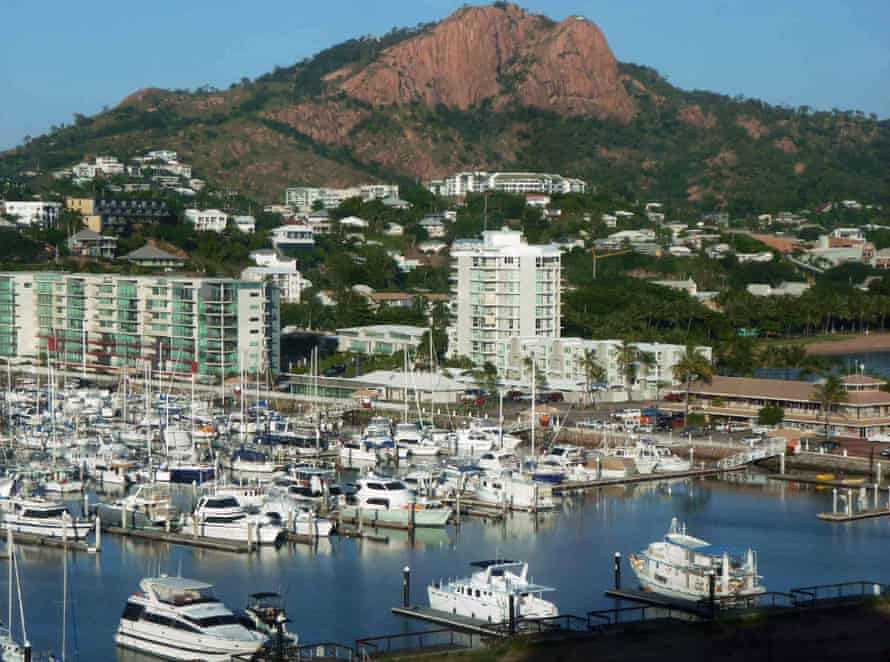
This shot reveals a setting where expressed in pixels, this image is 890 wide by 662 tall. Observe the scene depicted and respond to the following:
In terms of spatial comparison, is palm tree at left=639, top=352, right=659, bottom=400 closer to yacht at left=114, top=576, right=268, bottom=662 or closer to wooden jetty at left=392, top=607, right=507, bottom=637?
wooden jetty at left=392, top=607, right=507, bottom=637

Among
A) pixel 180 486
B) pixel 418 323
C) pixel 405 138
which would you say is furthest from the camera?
pixel 405 138

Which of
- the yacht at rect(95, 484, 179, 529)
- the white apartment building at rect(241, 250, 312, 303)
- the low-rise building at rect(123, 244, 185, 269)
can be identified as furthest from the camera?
the white apartment building at rect(241, 250, 312, 303)

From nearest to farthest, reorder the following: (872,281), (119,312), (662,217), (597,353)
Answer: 1. (597,353)
2. (119,312)
3. (872,281)
4. (662,217)

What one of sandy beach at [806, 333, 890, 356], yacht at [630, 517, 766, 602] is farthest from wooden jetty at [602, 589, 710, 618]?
sandy beach at [806, 333, 890, 356]

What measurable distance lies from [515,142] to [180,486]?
137 m

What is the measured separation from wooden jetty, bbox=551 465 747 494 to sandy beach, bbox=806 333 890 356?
105 ft

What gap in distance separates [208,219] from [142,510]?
248 feet

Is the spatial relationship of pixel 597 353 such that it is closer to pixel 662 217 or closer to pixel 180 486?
pixel 180 486

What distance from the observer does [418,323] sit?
7825cm

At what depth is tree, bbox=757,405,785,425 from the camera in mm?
49250

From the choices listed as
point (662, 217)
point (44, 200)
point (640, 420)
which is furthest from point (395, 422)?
point (662, 217)

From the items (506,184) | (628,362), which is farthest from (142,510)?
(506,184)

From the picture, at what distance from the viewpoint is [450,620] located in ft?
92.5

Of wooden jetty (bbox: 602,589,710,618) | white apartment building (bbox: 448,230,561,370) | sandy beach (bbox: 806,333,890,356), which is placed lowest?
wooden jetty (bbox: 602,589,710,618)
